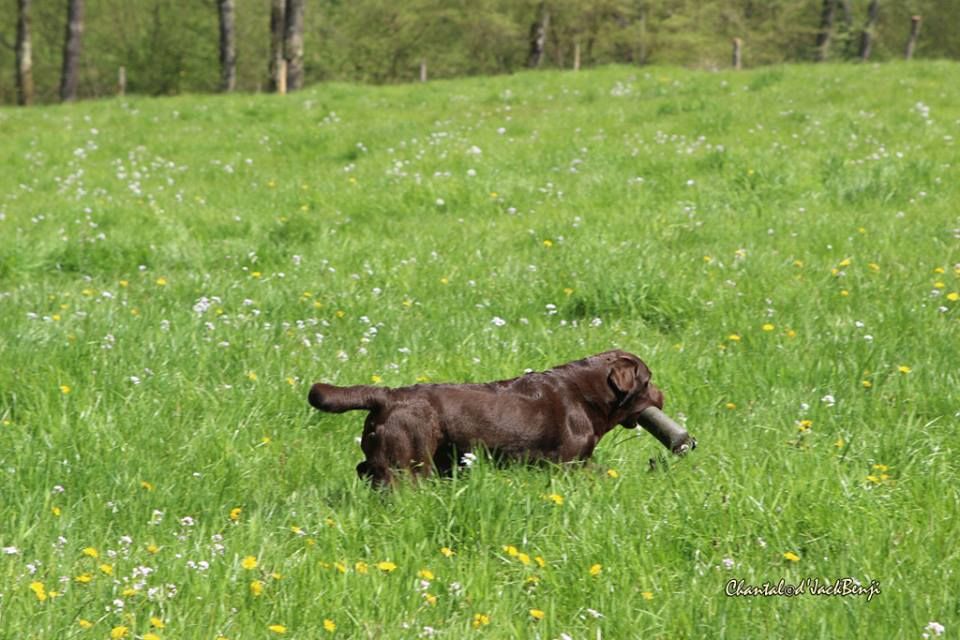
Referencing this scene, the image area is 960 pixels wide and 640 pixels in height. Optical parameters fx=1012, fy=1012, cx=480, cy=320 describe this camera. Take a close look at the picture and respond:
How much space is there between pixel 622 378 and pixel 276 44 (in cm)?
2518

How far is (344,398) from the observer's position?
4.02 meters

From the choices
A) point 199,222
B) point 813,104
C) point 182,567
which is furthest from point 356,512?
point 813,104

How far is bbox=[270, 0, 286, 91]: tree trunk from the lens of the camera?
2612 cm

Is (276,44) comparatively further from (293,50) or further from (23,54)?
(23,54)

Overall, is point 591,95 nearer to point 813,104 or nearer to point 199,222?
point 813,104

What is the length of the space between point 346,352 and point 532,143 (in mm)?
7870

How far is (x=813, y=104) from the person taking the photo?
1538 centimetres

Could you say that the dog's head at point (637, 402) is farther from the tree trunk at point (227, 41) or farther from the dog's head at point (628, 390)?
the tree trunk at point (227, 41)

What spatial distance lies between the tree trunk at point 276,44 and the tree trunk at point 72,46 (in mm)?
5813

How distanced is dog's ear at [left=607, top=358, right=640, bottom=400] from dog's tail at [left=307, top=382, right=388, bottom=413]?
1064mm

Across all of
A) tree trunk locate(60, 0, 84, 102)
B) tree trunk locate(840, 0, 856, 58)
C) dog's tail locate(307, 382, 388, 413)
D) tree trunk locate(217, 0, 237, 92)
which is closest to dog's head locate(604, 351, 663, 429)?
dog's tail locate(307, 382, 388, 413)

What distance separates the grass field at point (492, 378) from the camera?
3457 millimetres

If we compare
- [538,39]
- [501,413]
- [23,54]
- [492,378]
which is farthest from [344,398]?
[538,39]

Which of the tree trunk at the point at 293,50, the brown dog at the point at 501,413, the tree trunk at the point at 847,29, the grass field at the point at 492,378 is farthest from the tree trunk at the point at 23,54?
the tree trunk at the point at 847,29
